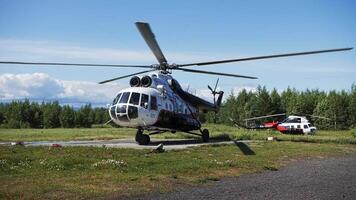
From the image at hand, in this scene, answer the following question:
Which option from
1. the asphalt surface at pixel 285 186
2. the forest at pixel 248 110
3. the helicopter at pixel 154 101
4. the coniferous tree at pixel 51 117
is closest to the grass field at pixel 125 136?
the helicopter at pixel 154 101

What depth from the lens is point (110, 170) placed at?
16.9m

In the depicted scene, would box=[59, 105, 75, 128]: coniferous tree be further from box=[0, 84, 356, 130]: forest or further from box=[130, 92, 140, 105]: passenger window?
box=[130, 92, 140, 105]: passenger window

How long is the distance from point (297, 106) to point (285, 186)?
89.3 m

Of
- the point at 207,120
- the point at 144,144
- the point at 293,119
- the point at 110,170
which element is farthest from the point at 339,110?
the point at 110,170

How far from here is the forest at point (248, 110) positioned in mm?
92500

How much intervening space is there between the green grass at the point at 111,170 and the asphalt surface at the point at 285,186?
0.84 m

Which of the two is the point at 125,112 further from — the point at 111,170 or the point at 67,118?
the point at 67,118

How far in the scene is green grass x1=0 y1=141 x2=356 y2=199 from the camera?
42.7ft

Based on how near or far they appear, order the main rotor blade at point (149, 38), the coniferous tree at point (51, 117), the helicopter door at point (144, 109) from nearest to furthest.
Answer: the main rotor blade at point (149, 38) < the helicopter door at point (144, 109) < the coniferous tree at point (51, 117)

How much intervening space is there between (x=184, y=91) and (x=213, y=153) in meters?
11.2

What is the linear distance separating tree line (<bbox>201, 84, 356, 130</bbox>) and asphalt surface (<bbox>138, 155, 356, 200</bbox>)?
2382 inches

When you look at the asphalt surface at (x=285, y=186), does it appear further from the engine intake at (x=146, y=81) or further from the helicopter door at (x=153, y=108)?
the engine intake at (x=146, y=81)

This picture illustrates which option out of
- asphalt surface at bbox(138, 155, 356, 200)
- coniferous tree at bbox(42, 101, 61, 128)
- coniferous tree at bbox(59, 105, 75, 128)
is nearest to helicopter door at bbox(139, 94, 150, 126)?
asphalt surface at bbox(138, 155, 356, 200)

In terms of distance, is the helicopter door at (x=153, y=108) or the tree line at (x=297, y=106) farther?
the tree line at (x=297, y=106)
